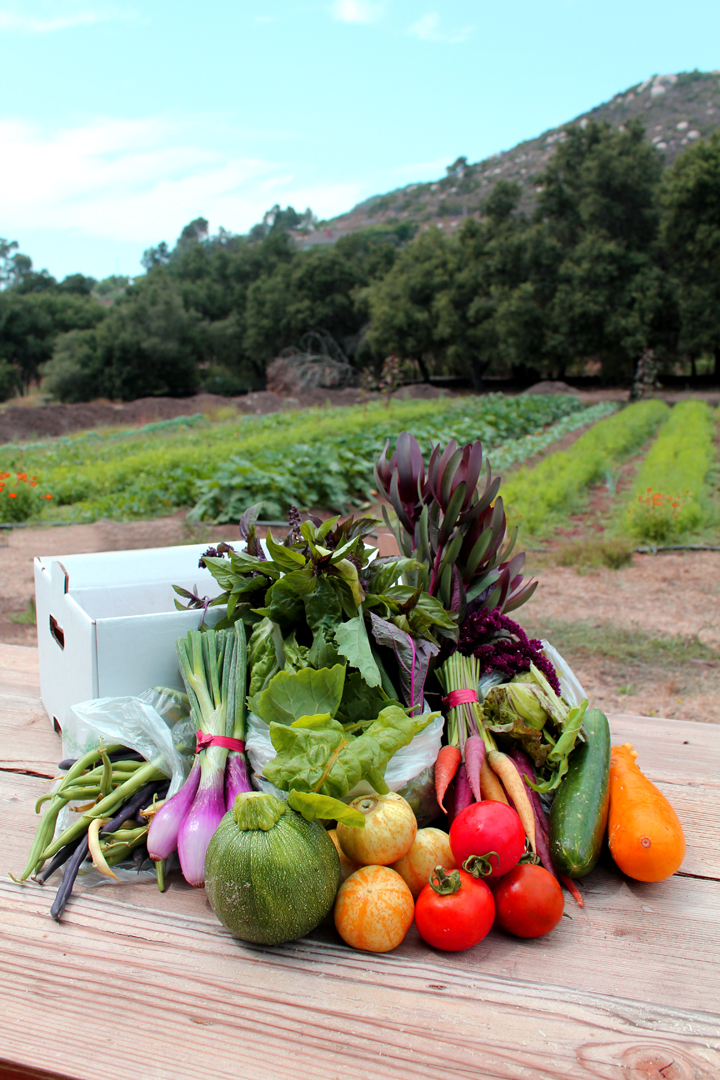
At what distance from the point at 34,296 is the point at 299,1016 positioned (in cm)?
5467

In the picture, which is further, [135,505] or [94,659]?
[135,505]

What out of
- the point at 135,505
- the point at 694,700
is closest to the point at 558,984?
the point at 694,700

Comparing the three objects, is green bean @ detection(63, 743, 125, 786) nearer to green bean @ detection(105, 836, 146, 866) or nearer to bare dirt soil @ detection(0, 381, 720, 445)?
green bean @ detection(105, 836, 146, 866)

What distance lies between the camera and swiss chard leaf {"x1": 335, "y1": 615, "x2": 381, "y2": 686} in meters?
1.29

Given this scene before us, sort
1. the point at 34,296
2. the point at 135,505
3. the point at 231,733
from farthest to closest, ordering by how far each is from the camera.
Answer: the point at 34,296 < the point at 135,505 < the point at 231,733

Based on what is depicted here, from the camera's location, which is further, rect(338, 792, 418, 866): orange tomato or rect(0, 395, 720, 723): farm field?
rect(0, 395, 720, 723): farm field

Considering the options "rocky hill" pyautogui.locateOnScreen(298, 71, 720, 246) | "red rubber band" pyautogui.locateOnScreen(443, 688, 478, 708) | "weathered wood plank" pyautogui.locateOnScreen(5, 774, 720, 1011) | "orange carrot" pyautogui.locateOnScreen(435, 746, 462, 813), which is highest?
"rocky hill" pyautogui.locateOnScreen(298, 71, 720, 246)

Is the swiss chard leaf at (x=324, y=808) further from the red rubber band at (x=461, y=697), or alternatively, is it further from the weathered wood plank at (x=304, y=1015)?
the red rubber band at (x=461, y=697)

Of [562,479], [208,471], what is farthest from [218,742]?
[562,479]

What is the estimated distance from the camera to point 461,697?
1.51m

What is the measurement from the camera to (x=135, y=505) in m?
9.59

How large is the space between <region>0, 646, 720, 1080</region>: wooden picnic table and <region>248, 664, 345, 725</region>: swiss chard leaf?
34 cm

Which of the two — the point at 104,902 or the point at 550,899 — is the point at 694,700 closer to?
the point at 550,899

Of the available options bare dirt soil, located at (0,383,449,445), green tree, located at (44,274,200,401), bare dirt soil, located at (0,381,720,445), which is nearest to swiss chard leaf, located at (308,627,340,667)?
bare dirt soil, located at (0,381,720,445)
